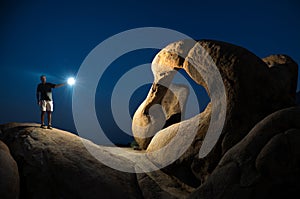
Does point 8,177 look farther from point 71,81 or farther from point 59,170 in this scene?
point 71,81

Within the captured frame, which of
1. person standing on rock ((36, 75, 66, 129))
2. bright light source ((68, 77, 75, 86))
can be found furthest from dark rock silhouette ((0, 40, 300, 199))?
bright light source ((68, 77, 75, 86))

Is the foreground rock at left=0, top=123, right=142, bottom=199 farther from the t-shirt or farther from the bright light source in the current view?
the bright light source

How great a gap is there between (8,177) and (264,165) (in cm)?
583

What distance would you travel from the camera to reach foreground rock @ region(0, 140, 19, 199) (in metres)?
5.32

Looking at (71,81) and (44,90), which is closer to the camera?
(44,90)

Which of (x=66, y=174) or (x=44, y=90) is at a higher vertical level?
(x=44, y=90)

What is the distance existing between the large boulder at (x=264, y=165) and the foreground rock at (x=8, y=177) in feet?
14.2

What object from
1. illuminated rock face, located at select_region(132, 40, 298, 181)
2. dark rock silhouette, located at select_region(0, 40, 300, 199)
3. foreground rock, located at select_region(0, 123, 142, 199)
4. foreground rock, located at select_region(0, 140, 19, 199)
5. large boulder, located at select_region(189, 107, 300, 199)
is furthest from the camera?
illuminated rock face, located at select_region(132, 40, 298, 181)

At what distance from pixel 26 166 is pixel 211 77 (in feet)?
21.1

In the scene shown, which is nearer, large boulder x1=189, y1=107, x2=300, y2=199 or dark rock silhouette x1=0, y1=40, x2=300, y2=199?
large boulder x1=189, y1=107, x2=300, y2=199

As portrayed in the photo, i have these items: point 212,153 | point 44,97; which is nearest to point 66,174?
point 44,97

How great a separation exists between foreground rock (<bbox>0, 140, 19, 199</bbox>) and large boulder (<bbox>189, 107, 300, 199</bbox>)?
431cm

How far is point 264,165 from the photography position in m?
4.07

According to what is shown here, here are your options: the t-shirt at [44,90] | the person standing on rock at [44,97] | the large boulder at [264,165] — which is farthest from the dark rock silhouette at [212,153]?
the t-shirt at [44,90]
